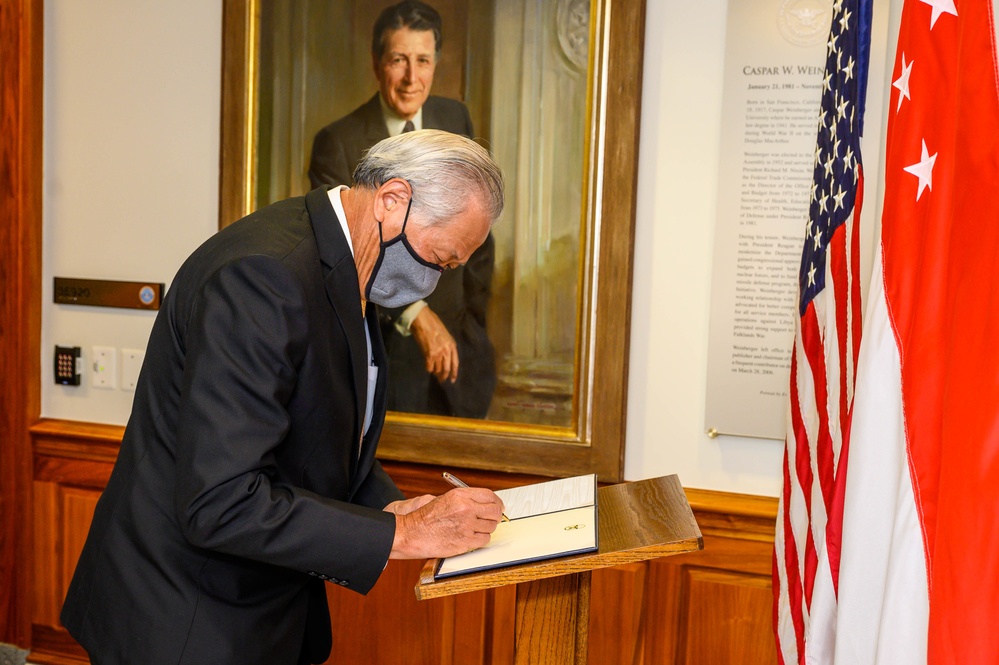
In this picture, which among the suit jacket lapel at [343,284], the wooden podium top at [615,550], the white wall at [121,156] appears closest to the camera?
the wooden podium top at [615,550]

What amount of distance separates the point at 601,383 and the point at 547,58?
102 centimetres

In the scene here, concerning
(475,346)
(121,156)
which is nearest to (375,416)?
(475,346)

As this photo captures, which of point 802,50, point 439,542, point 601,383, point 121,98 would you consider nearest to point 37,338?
point 121,98

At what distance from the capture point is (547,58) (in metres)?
2.78

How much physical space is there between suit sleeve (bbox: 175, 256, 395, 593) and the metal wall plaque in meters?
1.85

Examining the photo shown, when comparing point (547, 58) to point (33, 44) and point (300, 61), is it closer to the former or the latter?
point (300, 61)

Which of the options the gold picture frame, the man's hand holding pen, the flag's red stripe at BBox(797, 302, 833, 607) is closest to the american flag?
the flag's red stripe at BBox(797, 302, 833, 607)

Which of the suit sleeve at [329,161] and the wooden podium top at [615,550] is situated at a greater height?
the suit sleeve at [329,161]

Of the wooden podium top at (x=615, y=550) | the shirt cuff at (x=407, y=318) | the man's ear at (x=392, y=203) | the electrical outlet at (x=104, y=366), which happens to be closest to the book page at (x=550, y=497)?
the wooden podium top at (x=615, y=550)

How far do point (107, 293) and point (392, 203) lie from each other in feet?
6.56

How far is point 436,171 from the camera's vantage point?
1728 millimetres

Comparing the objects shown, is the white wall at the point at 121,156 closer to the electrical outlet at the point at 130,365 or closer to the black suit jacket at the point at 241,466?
the electrical outlet at the point at 130,365

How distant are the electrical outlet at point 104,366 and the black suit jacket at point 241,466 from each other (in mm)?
1678

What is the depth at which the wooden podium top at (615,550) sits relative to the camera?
1.43 meters
